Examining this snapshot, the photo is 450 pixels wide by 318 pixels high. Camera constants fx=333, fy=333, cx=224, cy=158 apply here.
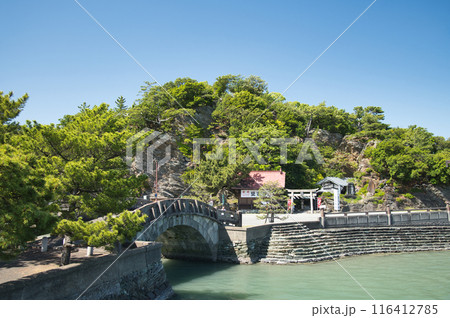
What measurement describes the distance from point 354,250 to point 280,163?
1592 cm

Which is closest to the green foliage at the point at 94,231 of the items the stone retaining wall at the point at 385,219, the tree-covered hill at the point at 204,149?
the tree-covered hill at the point at 204,149

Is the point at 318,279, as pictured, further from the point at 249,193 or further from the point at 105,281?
the point at 249,193

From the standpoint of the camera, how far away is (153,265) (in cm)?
1460

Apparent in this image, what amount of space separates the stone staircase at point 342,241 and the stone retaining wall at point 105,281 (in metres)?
10.5

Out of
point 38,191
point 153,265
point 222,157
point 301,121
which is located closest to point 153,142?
point 222,157

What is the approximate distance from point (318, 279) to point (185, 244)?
1022cm

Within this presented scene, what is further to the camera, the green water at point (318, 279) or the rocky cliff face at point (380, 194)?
the rocky cliff face at point (380, 194)

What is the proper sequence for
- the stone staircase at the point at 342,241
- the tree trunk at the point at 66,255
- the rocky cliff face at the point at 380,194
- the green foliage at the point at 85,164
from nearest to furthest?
1. the tree trunk at the point at 66,255
2. the green foliage at the point at 85,164
3. the stone staircase at the point at 342,241
4. the rocky cliff face at the point at 380,194

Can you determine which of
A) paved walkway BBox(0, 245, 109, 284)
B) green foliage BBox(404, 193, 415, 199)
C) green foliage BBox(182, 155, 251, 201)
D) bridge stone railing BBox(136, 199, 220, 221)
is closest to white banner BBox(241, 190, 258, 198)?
green foliage BBox(182, 155, 251, 201)

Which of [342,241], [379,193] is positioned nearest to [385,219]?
[342,241]

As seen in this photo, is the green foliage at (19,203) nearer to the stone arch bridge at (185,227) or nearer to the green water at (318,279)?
the stone arch bridge at (185,227)

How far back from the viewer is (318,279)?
18.2 metres

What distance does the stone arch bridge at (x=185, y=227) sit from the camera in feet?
56.5

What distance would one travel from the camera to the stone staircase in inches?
917
